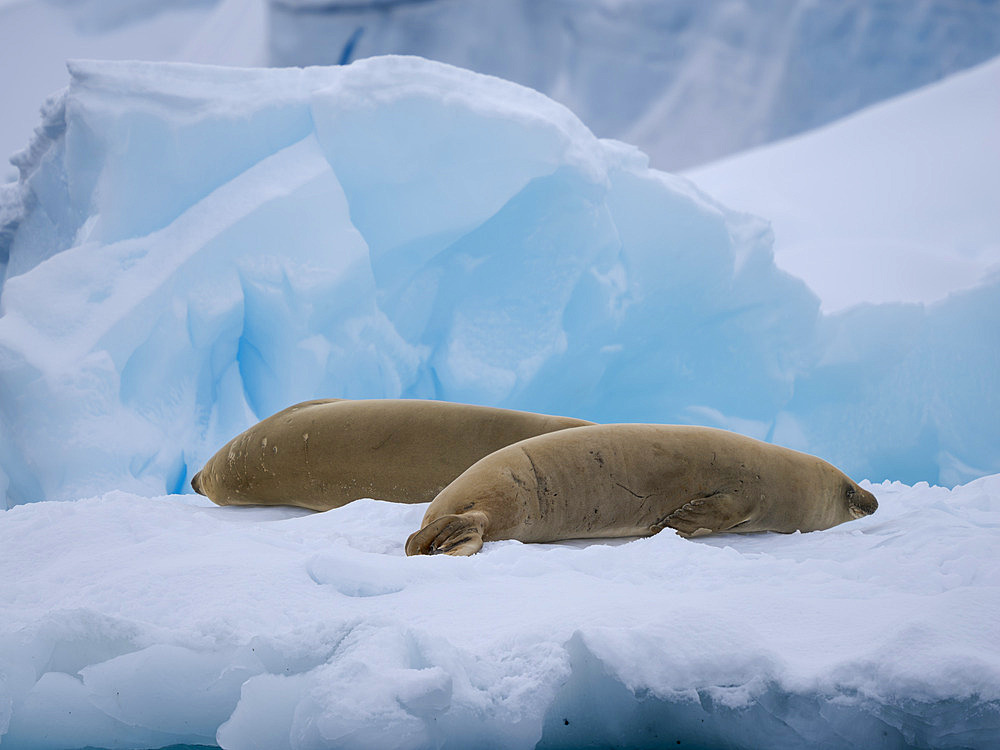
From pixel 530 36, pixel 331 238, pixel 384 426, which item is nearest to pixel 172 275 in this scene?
pixel 331 238

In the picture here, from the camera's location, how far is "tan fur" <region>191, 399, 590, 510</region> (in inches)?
102

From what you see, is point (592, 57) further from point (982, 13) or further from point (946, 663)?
point (946, 663)

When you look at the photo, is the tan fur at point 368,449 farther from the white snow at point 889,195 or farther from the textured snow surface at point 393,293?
the white snow at point 889,195

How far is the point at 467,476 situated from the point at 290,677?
0.99 m

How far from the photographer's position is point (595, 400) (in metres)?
4.87

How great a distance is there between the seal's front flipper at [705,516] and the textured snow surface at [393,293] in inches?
90.6

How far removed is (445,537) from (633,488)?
0.55 meters

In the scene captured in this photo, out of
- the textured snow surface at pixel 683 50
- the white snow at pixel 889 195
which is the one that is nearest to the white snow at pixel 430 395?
the white snow at pixel 889 195

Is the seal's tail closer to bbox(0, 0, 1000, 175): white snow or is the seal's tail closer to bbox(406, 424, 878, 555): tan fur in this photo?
bbox(406, 424, 878, 555): tan fur

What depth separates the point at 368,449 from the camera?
262 cm

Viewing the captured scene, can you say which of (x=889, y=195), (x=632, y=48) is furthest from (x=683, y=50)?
(x=889, y=195)

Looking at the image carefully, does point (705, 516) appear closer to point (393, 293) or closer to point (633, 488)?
point (633, 488)

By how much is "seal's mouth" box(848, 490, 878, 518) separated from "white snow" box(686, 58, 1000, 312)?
269 cm

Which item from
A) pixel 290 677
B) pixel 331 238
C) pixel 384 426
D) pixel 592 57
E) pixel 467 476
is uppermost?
pixel 592 57
